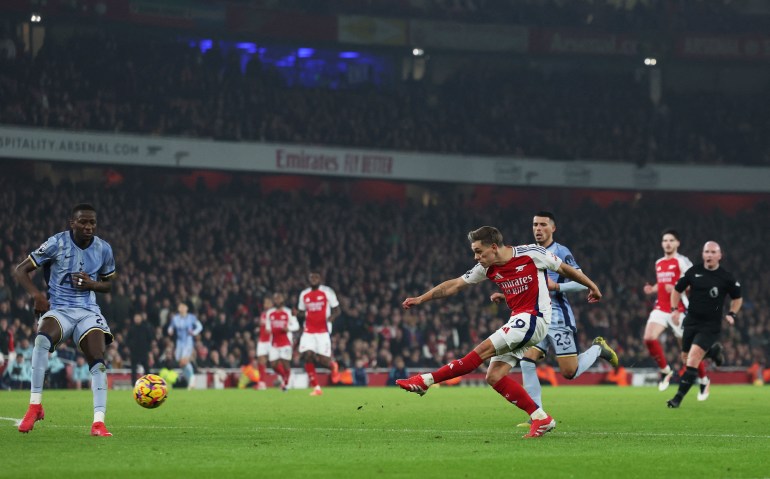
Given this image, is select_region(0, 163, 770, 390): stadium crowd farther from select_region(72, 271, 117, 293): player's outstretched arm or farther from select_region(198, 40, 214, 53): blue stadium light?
select_region(72, 271, 117, 293): player's outstretched arm

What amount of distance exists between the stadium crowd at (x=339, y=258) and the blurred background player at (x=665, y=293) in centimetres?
1068

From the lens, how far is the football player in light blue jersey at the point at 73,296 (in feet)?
37.7

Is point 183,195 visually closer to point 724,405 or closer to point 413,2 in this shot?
point 413,2

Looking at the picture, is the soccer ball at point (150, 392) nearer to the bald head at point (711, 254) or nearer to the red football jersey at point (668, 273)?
the bald head at point (711, 254)

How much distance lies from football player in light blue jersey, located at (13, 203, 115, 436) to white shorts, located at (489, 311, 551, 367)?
12.5 ft

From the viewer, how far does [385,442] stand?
36.0 feet

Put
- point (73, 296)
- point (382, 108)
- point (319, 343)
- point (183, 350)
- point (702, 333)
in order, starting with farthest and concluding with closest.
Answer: point (382, 108)
point (183, 350)
point (319, 343)
point (702, 333)
point (73, 296)

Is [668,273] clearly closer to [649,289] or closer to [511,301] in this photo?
[649,289]

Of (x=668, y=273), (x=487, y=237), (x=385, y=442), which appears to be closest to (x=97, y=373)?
(x=385, y=442)

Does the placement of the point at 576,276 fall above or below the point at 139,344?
above

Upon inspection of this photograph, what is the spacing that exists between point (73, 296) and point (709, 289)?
946cm

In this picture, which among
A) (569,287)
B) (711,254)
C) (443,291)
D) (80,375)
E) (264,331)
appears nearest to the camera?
(443,291)

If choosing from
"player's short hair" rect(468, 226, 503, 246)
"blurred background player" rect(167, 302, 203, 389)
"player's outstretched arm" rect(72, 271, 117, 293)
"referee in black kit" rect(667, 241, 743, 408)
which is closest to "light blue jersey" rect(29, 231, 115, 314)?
"player's outstretched arm" rect(72, 271, 117, 293)

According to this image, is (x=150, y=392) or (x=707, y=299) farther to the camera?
(x=707, y=299)
